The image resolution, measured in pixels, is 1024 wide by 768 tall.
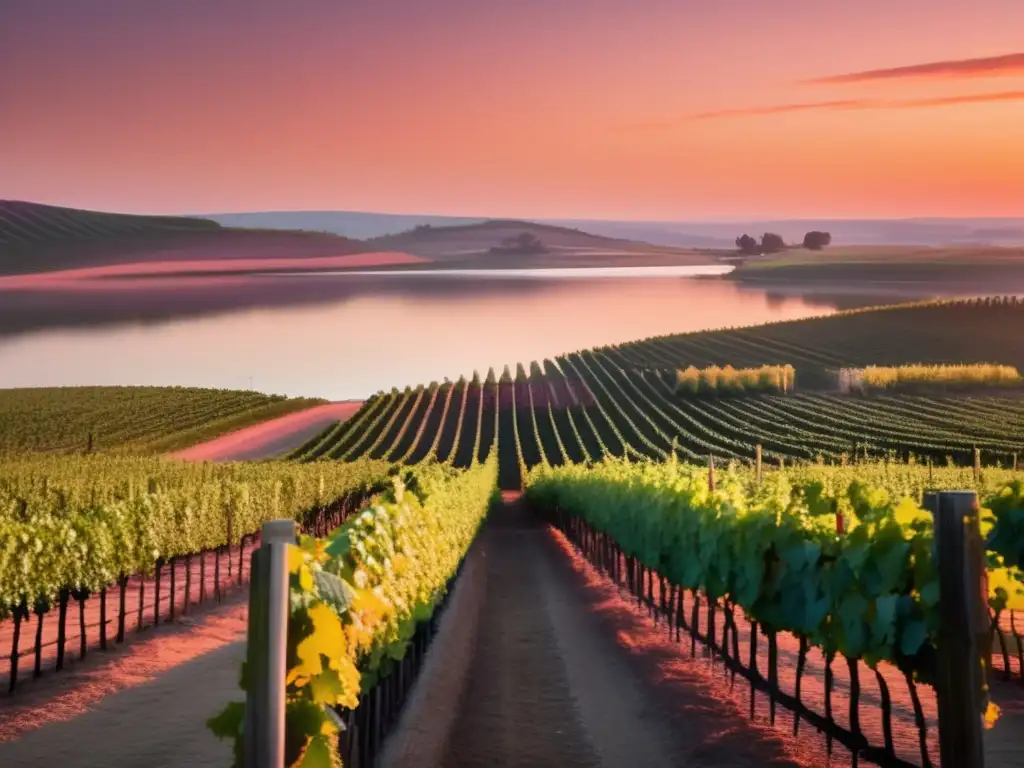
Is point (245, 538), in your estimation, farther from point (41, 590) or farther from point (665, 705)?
point (665, 705)

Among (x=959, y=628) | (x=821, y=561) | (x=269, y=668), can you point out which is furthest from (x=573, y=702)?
(x=269, y=668)

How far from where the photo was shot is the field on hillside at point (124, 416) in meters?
82.3

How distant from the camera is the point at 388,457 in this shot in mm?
78688

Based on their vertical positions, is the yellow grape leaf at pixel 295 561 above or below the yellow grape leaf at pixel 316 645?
above

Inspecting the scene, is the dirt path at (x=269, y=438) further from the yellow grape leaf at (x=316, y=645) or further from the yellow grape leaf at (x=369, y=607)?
the yellow grape leaf at (x=316, y=645)

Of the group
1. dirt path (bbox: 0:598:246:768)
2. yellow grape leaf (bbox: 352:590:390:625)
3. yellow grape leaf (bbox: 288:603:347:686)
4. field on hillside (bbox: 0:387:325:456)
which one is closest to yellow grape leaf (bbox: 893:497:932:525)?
yellow grape leaf (bbox: 352:590:390:625)

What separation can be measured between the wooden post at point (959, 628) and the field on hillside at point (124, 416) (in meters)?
74.6

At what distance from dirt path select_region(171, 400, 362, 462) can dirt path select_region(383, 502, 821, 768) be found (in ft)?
188

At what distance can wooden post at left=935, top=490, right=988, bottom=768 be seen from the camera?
6.96 meters

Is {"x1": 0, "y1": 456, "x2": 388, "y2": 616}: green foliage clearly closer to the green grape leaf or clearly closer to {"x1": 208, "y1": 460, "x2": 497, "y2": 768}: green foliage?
{"x1": 208, "y1": 460, "x2": 497, "y2": 768}: green foliage

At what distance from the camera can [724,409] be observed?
87.2 m

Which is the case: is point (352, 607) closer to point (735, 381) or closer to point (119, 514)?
point (119, 514)

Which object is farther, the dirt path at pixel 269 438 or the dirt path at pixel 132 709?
the dirt path at pixel 269 438

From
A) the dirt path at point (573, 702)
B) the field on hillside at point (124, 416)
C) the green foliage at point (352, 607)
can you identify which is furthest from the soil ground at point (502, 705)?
the field on hillside at point (124, 416)
